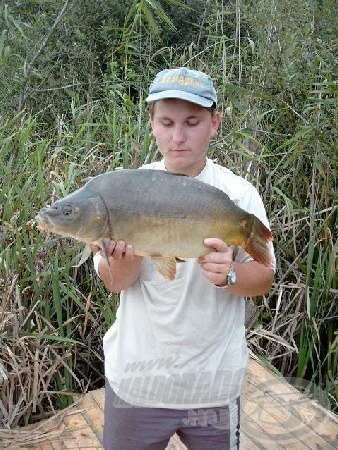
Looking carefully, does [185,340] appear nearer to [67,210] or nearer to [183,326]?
[183,326]

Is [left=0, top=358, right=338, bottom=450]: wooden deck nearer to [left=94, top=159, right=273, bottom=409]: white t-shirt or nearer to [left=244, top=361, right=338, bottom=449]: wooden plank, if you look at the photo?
[left=244, top=361, right=338, bottom=449]: wooden plank

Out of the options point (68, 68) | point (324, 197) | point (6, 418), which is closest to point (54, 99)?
point (68, 68)

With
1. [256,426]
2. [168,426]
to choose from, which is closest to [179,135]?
[168,426]

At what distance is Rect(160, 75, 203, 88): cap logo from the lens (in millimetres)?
1330

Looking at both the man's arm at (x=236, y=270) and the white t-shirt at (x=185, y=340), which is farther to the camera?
the white t-shirt at (x=185, y=340)

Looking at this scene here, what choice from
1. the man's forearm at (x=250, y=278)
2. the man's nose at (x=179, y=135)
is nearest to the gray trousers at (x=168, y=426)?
the man's forearm at (x=250, y=278)

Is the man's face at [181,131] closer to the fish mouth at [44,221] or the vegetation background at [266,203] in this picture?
the fish mouth at [44,221]

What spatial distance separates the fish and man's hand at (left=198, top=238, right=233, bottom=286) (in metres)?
0.02

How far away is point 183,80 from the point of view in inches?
52.6

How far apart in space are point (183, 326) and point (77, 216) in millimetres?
365

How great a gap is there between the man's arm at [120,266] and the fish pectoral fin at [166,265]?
52 millimetres

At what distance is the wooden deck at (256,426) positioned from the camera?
88.1 inches

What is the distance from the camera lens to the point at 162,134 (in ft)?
4.38

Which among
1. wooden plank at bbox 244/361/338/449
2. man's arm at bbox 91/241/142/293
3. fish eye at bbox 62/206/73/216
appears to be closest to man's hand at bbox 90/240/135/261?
man's arm at bbox 91/241/142/293
